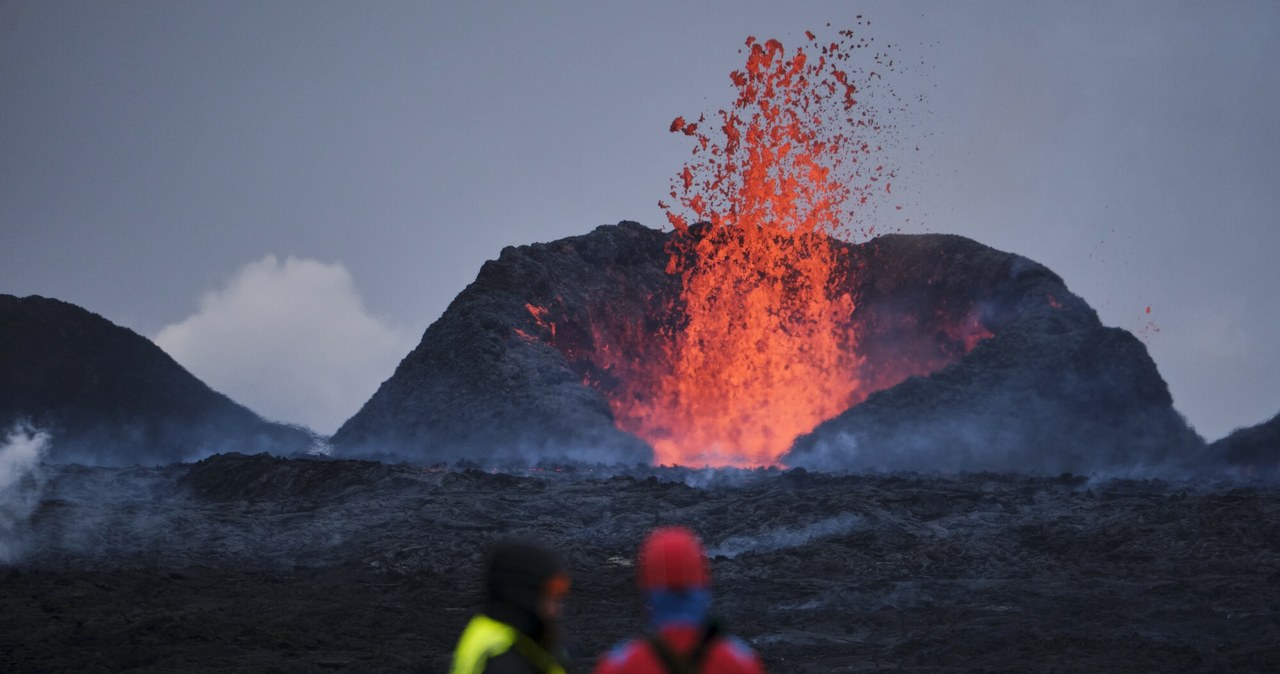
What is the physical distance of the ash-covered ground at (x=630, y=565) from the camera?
17844 millimetres

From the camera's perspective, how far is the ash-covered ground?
703 inches

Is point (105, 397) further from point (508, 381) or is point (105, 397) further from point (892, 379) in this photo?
point (892, 379)

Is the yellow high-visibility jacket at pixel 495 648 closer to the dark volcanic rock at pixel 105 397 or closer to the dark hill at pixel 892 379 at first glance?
the dark hill at pixel 892 379

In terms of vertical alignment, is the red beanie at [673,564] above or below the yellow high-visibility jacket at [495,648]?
above

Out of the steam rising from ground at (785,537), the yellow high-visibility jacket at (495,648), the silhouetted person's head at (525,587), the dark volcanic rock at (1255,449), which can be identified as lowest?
the yellow high-visibility jacket at (495,648)

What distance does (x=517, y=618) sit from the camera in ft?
13.2

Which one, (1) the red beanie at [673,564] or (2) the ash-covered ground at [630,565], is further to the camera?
(2) the ash-covered ground at [630,565]

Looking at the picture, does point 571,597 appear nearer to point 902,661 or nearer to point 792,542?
point 792,542

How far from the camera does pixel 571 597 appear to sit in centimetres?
2255

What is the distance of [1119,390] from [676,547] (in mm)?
43480

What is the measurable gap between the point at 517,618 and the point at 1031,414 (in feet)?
135

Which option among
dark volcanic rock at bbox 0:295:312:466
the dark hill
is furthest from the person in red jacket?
dark volcanic rock at bbox 0:295:312:466

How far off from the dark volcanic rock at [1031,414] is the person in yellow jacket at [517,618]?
3616cm

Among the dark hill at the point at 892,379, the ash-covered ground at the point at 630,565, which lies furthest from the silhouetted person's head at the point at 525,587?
the dark hill at the point at 892,379
